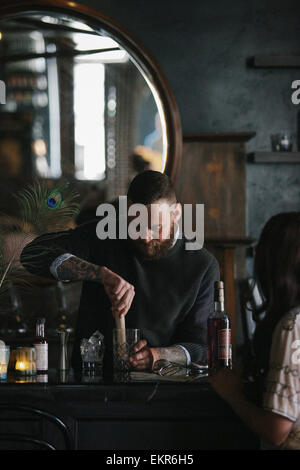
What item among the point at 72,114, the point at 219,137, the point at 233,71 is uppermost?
the point at 233,71

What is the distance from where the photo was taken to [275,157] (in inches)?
138

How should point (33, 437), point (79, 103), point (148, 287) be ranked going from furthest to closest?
point (79, 103), point (148, 287), point (33, 437)

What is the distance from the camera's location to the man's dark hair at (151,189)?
219 cm

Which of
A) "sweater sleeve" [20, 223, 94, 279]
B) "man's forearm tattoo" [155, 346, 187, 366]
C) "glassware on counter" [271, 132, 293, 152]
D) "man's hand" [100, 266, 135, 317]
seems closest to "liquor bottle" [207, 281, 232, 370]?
"man's forearm tattoo" [155, 346, 187, 366]

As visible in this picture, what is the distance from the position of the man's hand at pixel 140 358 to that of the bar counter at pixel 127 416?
23 cm

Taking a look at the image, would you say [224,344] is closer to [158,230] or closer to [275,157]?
[158,230]

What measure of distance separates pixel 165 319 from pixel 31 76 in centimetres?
182

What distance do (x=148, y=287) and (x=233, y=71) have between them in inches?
71.3

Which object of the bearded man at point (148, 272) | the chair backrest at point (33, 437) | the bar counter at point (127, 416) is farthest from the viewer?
the bearded man at point (148, 272)

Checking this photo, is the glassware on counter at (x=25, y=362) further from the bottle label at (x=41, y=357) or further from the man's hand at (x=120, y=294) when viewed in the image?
the man's hand at (x=120, y=294)

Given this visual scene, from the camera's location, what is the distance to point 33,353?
1.89 metres

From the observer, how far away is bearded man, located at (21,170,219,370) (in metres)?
2.19

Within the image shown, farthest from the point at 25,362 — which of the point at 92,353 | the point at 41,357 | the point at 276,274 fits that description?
the point at 276,274

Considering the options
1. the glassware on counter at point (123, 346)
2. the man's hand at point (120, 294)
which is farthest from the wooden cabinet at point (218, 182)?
the glassware on counter at point (123, 346)
